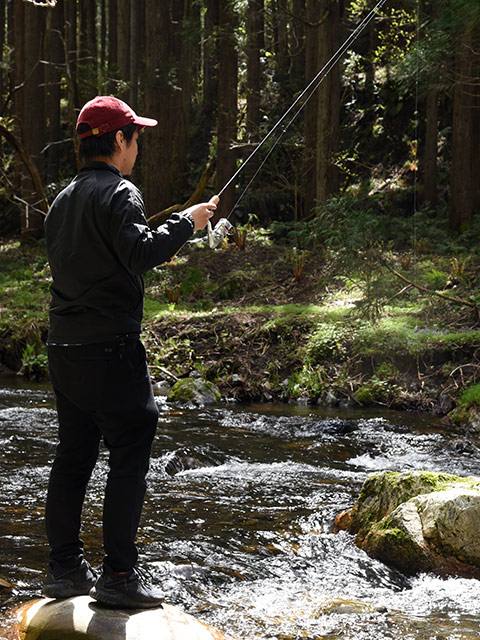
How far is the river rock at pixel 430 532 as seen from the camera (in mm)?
4367

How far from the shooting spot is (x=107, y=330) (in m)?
3.00

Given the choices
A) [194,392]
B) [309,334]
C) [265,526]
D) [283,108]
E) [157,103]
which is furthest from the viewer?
[283,108]

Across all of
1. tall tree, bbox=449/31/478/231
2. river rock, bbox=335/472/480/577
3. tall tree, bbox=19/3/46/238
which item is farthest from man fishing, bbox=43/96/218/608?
tall tree, bbox=19/3/46/238

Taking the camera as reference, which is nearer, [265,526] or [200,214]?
[200,214]

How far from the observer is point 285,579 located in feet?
13.8

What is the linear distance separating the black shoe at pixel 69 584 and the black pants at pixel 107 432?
6.0 inches

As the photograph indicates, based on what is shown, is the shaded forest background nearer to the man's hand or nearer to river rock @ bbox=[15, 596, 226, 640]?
the man's hand

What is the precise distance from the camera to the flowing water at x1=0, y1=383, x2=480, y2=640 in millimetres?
3752

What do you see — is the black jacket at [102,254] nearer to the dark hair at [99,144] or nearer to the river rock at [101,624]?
the dark hair at [99,144]

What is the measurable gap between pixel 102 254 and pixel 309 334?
335 inches

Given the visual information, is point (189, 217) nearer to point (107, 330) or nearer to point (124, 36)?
point (107, 330)

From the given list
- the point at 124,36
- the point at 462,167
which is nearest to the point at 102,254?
the point at 462,167

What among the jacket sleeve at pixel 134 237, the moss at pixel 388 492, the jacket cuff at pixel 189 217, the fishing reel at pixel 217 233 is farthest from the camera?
the moss at pixel 388 492

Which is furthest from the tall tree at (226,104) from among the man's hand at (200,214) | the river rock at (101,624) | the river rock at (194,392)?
the river rock at (101,624)
